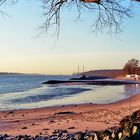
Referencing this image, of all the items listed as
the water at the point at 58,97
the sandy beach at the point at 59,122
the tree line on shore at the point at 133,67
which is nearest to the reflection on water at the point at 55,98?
the water at the point at 58,97

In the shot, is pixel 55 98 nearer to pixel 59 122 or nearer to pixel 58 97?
pixel 58 97

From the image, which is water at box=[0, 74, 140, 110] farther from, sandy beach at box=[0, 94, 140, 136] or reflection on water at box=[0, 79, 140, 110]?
sandy beach at box=[0, 94, 140, 136]

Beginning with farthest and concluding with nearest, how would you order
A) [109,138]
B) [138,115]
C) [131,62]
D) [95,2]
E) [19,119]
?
1. [131,62]
2. [19,119]
3. [95,2]
4. [138,115]
5. [109,138]

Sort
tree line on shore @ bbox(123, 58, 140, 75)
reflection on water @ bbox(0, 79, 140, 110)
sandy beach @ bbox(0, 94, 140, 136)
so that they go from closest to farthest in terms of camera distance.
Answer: sandy beach @ bbox(0, 94, 140, 136)
reflection on water @ bbox(0, 79, 140, 110)
tree line on shore @ bbox(123, 58, 140, 75)

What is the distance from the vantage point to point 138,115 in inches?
299

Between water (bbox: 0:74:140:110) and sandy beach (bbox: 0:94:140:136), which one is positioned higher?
sandy beach (bbox: 0:94:140:136)

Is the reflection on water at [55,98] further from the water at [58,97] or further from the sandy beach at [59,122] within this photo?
the sandy beach at [59,122]

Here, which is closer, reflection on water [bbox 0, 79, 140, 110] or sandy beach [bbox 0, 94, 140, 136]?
sandy beach [bbox 0, 94, 140, 136]

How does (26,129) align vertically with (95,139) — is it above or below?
below

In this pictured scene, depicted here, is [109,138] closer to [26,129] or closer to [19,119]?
[26,129]

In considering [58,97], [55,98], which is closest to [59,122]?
[55,98]

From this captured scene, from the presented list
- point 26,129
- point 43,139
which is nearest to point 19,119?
point 26,129

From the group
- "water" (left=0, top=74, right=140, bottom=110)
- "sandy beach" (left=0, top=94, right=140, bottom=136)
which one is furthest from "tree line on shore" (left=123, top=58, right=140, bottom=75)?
"sandy beach" (left=0, top=94, right=140, bottom=136)

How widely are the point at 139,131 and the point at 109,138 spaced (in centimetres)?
64
